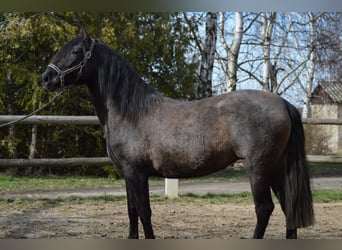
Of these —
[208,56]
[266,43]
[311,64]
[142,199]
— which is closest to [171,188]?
[208,56]

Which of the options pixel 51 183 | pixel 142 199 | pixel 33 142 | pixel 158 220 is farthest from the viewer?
pixel 33 142

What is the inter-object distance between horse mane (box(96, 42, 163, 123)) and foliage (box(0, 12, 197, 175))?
493 cm

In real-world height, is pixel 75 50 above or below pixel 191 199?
above

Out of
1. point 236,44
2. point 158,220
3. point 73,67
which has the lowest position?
point 158,220

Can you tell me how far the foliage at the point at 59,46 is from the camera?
8.48m

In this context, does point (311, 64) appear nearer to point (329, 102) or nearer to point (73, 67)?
point (329, 102)

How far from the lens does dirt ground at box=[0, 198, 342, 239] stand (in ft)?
13.9

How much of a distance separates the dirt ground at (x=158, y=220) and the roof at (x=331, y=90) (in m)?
9.88

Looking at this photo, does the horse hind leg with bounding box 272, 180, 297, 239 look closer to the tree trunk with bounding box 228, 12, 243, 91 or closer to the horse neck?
the horse neck

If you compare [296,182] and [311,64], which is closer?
[296,182]

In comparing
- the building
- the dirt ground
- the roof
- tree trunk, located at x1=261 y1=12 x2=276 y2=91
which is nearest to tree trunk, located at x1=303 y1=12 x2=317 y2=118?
the building

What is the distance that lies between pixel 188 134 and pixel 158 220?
6.38ft

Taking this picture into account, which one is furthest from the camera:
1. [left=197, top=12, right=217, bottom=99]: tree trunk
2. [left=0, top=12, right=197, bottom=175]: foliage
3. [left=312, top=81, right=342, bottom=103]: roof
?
[left=312, top=81, right=342, bottom=103]: roof

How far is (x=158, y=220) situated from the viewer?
4.96 metres
